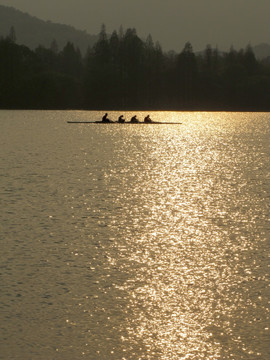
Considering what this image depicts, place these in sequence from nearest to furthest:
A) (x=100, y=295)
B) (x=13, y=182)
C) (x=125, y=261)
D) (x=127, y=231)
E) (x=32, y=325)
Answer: (x=32, y=325) < (x=100, y=295) < (x=125, y=261) < (x=127, y=231) < (x=13, y=182)

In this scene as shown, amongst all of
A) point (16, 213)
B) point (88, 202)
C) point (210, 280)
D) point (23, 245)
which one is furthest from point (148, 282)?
point (88, 202)

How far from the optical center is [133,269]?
22.0 m

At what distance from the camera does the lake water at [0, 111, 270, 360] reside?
15500 millimetres

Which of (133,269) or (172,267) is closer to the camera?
(133,269)

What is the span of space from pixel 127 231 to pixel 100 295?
1018cm

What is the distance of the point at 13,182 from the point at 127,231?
19.1 m

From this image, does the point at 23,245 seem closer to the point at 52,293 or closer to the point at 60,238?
the point at 60,238

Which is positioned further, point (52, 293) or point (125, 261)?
point (125, 261)

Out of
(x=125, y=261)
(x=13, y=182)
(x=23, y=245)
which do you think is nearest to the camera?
(x=125, y=261)

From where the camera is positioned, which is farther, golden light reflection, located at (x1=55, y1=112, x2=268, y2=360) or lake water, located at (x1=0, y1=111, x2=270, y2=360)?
golden light reflection, located at (x1=55, y1=112, x2=268, y2=360)

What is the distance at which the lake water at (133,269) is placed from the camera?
15500 millimetres

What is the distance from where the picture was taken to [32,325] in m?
16.5

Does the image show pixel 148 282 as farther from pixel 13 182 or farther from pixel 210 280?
pixel 13 182

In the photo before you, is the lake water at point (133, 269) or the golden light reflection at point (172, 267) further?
the golden light reflection at point (172, 267)
